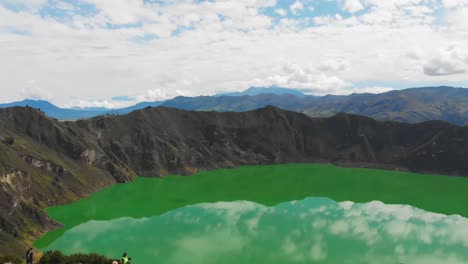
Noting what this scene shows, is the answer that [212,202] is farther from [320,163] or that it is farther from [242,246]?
[320,163]

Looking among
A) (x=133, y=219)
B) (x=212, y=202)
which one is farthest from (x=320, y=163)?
(x=133, y=219)

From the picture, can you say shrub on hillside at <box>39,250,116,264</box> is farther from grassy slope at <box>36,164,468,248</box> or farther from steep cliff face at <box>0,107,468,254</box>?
grassy slope at <box>36,164,468,248</box>

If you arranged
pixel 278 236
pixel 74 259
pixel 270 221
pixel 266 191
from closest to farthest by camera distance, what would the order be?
pixel 74 259
pixel 278 236
pixel 270 221
pixel 266 191

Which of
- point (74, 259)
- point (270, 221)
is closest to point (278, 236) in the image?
point (270, 221)

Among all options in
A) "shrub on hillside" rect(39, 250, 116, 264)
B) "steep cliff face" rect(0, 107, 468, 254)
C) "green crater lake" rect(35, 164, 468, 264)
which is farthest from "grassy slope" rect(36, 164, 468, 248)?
"shrub on hillside" rect(39, 250, 116, 264)

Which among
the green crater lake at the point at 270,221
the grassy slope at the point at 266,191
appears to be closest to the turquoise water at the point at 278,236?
the green crater lake at the point at 270,221

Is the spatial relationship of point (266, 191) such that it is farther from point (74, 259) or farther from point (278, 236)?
point (74, 259)
